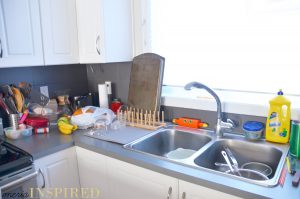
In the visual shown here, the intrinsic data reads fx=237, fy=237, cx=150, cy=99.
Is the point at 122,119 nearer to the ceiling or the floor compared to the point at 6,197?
nearer to the ceiling

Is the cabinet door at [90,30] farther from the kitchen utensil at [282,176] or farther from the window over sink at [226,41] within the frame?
the kitchen utensil at [282,176]

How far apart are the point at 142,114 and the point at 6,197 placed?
0.92 meters

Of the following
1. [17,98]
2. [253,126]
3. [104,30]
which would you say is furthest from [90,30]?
[253,126]

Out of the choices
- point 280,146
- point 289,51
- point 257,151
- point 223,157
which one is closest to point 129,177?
point 223,157

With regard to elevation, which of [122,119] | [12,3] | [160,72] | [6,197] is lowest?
[6,197]

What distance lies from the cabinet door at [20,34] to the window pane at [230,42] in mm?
801

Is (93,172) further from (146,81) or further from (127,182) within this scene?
(146,81)

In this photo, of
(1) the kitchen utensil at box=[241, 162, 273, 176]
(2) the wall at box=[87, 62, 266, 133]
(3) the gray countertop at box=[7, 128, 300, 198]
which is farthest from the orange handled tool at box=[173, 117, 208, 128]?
(3) the gray countertop at box=[7, 128, 300, 198]

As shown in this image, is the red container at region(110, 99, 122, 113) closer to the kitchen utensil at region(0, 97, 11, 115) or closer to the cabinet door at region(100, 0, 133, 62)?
the cabinet door at region(100, 0, 133, 62)

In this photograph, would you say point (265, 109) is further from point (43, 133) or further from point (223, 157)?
point (43, 133)

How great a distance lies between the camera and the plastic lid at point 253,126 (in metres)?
1.32

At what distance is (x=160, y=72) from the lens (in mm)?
1631

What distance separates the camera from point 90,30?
168 centimetres

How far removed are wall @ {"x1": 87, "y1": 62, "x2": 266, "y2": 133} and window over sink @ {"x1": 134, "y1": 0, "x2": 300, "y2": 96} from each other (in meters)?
0.18
